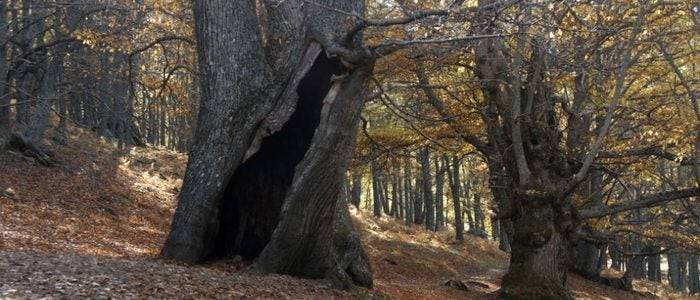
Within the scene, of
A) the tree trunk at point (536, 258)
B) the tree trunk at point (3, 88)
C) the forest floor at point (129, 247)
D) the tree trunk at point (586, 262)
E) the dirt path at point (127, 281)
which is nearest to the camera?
the dirt path at point (127, 281)

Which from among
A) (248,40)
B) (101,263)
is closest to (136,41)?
(248,40)

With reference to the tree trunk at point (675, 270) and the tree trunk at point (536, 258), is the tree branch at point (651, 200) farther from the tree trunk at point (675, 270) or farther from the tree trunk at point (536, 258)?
the tree trunk at point (675, 270)

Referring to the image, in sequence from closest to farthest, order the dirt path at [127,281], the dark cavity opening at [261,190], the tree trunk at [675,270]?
the dirt path at [127,281], the dark cavity opening at [261,190], the tree trunk at [675,270]

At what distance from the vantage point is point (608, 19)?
12.1m

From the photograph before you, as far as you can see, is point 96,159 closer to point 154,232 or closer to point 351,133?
point 154,232

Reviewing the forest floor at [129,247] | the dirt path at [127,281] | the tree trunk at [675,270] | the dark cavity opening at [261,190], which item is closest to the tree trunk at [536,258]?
the forest floor at [129,247]

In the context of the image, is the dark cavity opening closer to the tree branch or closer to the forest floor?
the forest floor

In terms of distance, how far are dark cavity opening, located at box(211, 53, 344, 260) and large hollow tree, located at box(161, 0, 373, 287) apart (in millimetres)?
15

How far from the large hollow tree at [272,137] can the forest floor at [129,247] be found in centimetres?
43

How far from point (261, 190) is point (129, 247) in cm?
376

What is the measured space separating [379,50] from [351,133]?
1.23 m

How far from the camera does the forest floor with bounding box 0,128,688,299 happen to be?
630cm

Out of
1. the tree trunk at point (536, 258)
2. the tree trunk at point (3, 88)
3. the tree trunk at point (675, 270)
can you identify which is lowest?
the tree trunk at point (675, 270)

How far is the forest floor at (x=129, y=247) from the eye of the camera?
→ 6301 millimetres
